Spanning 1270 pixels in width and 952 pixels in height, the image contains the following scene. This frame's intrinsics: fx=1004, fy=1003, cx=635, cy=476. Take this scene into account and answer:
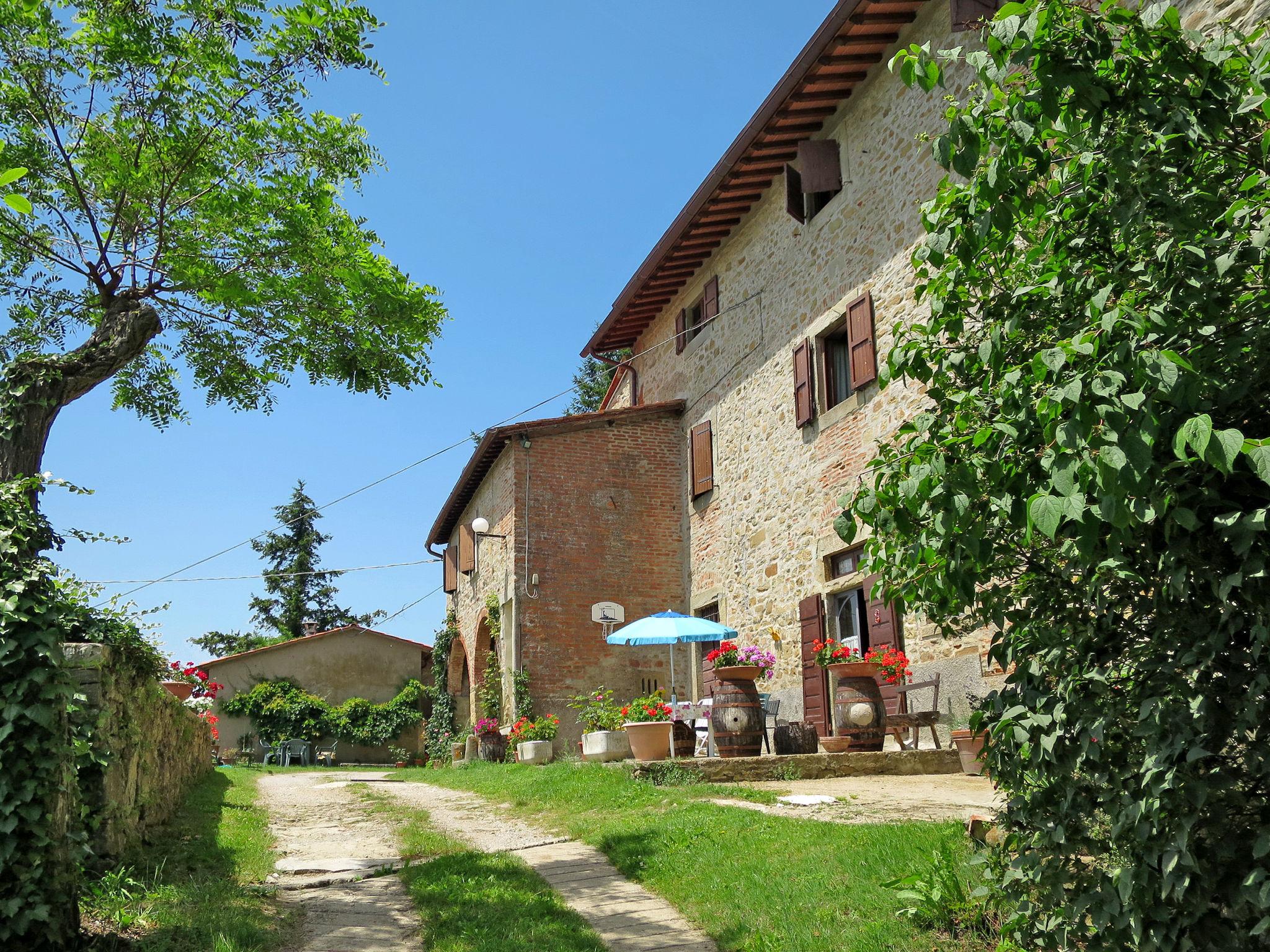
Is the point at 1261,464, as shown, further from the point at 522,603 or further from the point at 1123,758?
the point at 522,603

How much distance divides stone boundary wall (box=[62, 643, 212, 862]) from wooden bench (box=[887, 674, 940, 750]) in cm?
622

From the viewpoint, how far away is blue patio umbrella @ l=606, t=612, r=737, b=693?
11062 mm

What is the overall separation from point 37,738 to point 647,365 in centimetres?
1497

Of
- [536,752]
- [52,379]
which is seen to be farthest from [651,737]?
[52,379]

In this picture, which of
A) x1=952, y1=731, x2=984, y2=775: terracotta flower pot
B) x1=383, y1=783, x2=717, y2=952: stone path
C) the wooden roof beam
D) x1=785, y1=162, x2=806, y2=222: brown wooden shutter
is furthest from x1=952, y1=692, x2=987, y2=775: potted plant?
the wooden roof beam

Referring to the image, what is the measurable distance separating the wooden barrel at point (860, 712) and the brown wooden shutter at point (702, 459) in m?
5.81

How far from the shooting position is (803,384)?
12367 millimetres

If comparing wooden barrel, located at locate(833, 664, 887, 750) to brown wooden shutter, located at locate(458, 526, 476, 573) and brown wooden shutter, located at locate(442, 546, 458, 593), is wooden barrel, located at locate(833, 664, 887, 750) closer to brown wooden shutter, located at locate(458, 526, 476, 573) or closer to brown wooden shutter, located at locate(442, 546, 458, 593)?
brown wooden shutter, located at locate(458, 526, 476, 573)

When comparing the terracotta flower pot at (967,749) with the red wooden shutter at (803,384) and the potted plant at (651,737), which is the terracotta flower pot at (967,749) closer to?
the potted plant at (651,737)

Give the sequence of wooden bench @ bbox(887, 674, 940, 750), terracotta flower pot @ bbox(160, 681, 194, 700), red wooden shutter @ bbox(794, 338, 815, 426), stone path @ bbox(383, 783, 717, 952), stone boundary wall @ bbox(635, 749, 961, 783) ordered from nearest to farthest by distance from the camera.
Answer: stone path @ bbox(383, 783, 717, 952), stone boundary wall @ bbox(635, 749, 961, 783), wooden bench @ bbox(887, 674, 940, 750), terracotta flower pot @ bbox(160, 681, 194, 700), red wooden shutter @ bbox(794, 338, 815, 426)

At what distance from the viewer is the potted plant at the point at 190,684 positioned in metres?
9.29

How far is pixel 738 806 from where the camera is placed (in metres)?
7.11

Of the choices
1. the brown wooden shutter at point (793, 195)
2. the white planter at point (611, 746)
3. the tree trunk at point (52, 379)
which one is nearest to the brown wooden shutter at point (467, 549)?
the white planter at point (611, 746)

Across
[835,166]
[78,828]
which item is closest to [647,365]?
[835,166]
